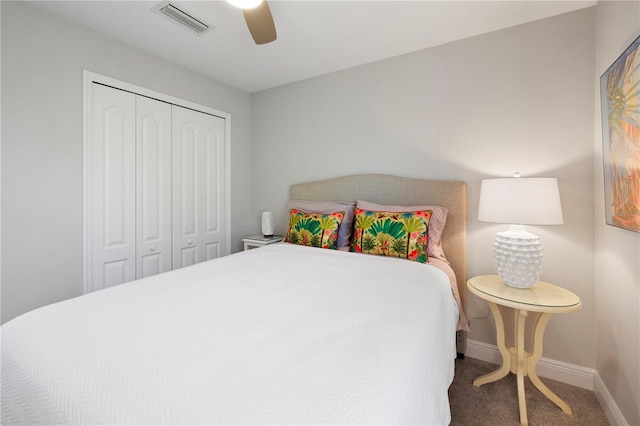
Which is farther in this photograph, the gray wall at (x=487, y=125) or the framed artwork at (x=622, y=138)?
the gray wall at (x=487, y=125)

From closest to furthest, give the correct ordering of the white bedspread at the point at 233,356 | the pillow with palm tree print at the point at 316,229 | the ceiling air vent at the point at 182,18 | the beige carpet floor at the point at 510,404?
the white bedspread at the point at 233,356 < the beige carpet floor at the point at 510,404 < the ceiling air vent at the point at 182,18 < the pillow with palm tree print at the point at 316,229

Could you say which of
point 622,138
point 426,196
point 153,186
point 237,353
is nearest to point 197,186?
point 153,186

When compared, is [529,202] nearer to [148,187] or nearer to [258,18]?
[258,18]

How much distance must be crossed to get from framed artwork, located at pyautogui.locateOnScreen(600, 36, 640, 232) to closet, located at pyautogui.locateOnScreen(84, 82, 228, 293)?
3154 mm

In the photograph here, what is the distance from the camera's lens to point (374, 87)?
2660 mm

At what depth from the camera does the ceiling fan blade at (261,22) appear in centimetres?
153

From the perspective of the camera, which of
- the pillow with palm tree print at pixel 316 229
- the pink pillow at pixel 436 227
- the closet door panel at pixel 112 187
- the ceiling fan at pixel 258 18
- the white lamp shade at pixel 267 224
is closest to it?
the ceiling fan at pixel 258 18

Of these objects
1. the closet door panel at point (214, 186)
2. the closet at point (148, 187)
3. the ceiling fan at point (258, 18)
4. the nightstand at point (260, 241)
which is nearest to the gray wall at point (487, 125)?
the nightstand at point (260, 241)

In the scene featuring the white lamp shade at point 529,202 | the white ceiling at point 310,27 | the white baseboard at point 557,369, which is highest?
the white ceiling at point 310,27

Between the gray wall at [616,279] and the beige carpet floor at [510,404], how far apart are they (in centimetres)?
18

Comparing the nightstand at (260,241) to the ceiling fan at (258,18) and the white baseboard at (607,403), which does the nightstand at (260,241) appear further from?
the white baseboard at (607,403)

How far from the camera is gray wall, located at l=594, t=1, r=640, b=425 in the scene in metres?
1.36

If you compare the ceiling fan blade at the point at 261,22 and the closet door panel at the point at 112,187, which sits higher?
the ceiling fan blade at the point at 261,22

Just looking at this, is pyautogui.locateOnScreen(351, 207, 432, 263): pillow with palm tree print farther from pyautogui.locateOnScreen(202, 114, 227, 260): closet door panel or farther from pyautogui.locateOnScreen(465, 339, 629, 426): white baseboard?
pyautogui.locateOnScreen(202, 114, 227, 260): closet door panel
